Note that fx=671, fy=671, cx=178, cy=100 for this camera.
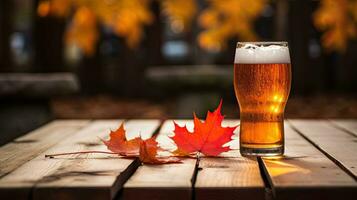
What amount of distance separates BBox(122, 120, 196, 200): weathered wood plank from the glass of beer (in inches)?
10.7

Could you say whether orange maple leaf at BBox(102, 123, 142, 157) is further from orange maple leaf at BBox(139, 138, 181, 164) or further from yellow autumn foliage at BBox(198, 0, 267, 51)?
yellow autumn foliage at BBox(198, 0, 267, 51)

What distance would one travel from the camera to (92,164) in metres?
1.68

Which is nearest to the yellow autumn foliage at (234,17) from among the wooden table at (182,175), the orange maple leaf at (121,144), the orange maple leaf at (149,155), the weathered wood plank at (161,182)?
the wooden table at (182,175)

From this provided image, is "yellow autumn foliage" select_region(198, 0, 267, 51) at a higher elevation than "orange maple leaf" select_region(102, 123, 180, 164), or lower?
higher

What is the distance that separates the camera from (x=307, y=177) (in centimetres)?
150

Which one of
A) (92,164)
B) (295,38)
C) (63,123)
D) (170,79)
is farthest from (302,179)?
(295,38)

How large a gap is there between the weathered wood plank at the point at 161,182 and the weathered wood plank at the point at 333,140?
39 cm

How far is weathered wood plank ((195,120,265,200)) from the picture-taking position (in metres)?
1.39

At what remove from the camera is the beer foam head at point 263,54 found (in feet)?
6.11

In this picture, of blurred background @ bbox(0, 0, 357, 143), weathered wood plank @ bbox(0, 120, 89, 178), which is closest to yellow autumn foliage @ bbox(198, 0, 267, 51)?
blurred background @ bbox(0, 0, 357, 143)

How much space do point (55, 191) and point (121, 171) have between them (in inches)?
8.3

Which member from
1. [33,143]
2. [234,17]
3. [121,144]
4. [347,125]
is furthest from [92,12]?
[121,144]

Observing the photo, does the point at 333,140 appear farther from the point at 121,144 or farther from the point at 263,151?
the point at 121,144

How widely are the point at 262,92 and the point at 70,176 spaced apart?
0.64 meters
